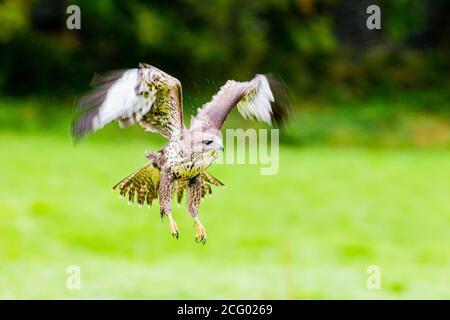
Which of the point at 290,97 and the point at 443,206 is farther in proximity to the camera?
the point at 443,206

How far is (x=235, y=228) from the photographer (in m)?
14.7

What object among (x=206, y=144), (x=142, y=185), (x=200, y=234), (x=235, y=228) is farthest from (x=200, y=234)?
(x=235, y=228)

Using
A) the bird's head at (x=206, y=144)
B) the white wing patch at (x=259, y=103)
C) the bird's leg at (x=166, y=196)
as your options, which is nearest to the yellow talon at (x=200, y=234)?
the bird's leg at (x=166, y=196)

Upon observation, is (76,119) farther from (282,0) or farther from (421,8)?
(421,8)

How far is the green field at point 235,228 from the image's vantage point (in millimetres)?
10875

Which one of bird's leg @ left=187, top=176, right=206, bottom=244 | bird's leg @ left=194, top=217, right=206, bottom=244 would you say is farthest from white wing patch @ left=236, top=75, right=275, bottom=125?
bird's leg @ left=194, top=217, right=206, bottom=244

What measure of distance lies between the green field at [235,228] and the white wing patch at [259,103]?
5206mm

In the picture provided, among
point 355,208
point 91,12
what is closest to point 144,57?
point 91,12

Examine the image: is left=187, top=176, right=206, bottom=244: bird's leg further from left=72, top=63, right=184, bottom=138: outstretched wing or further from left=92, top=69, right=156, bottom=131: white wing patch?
left=92, top=69, right=156, bottom=131: white wing patch

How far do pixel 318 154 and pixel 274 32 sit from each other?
4.49 m

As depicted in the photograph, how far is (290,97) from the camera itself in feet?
13.2

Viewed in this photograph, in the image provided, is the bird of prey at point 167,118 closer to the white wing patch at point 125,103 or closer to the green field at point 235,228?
the white wing patch at point 125,103
